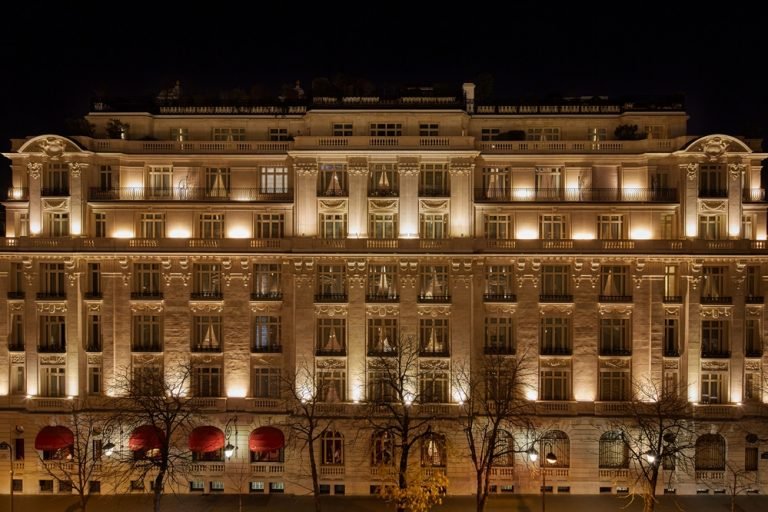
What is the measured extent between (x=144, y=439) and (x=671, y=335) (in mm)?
39161

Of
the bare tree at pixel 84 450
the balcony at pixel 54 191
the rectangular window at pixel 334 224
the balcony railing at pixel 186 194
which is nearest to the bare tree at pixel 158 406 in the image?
the bare tree at pixel 84 450

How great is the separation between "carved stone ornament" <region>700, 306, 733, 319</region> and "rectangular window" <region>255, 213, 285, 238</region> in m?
32.0

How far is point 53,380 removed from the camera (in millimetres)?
55031

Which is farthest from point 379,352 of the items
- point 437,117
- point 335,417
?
point 437,117

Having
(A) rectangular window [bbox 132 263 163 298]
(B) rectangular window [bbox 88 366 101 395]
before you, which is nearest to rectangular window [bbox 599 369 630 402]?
(A) rectangular window [bbox 132 263 163 298]

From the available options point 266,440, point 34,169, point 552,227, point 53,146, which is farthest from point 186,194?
point 552,227

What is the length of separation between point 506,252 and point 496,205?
373cm

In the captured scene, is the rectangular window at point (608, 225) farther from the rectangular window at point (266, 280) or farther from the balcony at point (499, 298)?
the rectangular window at point (266, 280)

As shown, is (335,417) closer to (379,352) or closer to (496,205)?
(379,352)

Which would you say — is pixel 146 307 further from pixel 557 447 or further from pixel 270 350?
pixel 557 447

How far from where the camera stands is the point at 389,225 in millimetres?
55000

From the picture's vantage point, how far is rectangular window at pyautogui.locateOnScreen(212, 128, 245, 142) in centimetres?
5806

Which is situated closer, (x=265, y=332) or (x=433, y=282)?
(x=433, y=282)

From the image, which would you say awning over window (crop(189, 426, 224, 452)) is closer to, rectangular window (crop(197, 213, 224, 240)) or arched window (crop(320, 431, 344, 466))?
arched window (crop(320, 431, 344, 466))
